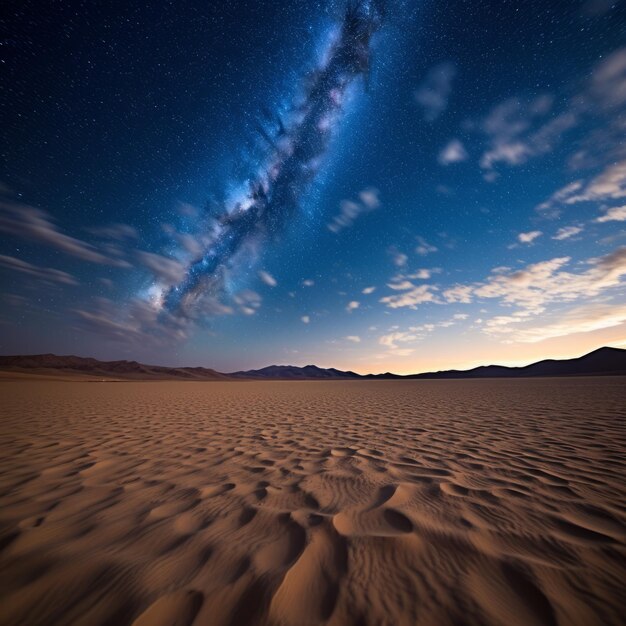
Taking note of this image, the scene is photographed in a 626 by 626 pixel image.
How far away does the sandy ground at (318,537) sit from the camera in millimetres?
1320

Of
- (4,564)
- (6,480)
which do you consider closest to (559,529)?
(4,564)

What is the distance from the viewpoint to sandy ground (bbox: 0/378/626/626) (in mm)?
1320

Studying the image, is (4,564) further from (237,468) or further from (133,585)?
(237,468)

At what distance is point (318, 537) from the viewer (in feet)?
6.05

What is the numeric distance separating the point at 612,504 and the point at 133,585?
3.47 meters

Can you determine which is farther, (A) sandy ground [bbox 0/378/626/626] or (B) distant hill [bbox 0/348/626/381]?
(B) distant hill [bbox 0/348/626/381]

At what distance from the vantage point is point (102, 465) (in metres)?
3.54

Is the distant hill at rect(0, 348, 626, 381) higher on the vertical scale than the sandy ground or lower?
higher

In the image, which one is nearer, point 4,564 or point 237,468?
point 4,564

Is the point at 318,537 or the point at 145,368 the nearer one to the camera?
the point at 318,537

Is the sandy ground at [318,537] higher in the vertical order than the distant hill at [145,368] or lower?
lower

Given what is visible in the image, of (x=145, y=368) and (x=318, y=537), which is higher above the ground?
(x=145, y=368)

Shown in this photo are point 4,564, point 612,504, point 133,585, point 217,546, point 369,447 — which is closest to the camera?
point 133,585

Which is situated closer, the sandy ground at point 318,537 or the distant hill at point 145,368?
the sandy ground at point 318,537
